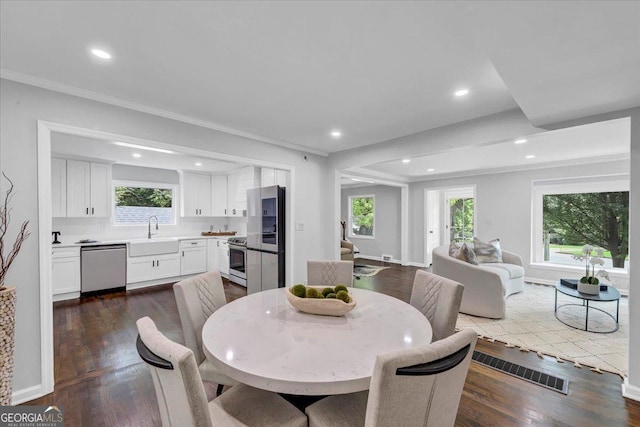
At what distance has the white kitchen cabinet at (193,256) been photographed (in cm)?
554

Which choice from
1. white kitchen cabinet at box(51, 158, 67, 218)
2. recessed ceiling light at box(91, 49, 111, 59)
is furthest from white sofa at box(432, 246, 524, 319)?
white kitchen cabinet at box(51, 158, 67, 218)

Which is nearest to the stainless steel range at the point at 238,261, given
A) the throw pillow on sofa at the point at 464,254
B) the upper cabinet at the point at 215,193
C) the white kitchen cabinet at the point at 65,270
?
the upper cabinet at the point at 215,193

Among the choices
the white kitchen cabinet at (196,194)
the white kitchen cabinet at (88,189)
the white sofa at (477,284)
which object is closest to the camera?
the white sofa at (477,284)

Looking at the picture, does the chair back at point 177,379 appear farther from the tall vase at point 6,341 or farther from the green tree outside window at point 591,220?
the green tree outside window at point 591,220

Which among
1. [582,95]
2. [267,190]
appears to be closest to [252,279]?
[267,190]

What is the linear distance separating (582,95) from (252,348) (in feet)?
8.70

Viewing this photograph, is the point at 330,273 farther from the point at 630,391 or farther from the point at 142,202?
the point at 142,202

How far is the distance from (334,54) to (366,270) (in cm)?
567

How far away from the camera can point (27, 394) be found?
203cm

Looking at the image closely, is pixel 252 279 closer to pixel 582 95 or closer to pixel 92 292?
pixel 92 292

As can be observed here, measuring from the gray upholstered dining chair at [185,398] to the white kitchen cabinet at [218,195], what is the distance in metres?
5.39

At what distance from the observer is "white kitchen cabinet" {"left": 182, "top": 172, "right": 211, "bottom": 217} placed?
595 centimetres

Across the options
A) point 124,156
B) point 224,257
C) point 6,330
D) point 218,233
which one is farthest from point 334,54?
point 218,233

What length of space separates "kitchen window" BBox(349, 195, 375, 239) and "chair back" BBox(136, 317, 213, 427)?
774 cm
